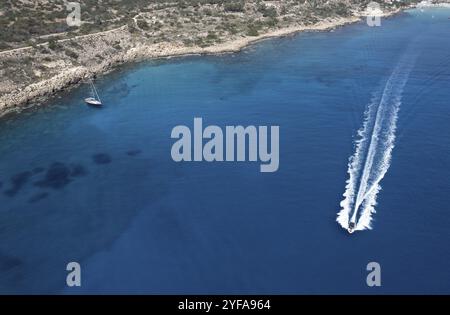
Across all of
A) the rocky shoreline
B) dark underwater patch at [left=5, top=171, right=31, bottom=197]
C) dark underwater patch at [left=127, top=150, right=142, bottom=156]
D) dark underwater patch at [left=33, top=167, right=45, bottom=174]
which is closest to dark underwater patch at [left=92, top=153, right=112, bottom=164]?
dark underwater patch at [left=127, top=150, right=142, bottom=156]

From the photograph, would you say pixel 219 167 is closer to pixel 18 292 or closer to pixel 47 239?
pixel 47 239

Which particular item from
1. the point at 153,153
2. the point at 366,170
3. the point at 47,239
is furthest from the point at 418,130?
the point at 47,239

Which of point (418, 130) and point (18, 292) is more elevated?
point (418, 130)

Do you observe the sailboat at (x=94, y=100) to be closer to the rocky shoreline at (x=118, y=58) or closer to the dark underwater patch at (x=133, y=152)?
the rocky shoreline at (x=118, y=58)

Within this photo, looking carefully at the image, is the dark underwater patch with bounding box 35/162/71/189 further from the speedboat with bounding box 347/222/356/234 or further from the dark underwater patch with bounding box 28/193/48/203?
the speedboat with bounding box 347/222/356/234

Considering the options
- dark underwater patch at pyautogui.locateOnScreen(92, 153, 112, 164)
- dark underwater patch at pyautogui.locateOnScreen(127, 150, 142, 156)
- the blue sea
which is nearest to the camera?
the blue sea

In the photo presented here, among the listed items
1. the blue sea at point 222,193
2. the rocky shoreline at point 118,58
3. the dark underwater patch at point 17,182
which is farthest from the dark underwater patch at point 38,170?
the rocky shoreline at point 118,58
